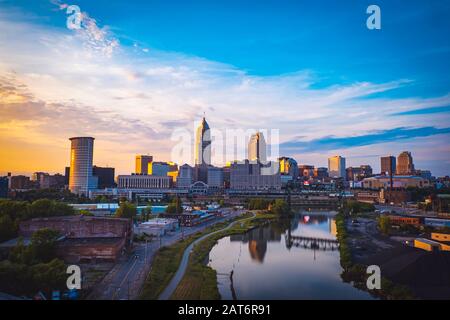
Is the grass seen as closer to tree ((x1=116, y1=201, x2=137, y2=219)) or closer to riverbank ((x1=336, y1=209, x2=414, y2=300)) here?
riverbank ((x1=336, y1=209, x2=414, y2=300))

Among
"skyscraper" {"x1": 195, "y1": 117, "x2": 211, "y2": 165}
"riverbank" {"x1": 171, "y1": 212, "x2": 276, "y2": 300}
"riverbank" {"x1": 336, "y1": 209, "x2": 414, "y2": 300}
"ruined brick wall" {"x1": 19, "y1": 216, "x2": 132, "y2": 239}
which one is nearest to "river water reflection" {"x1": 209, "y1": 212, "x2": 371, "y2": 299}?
"riverbank" {"x1": 336, "y1": 209, "x2": 414, "y2": 300}

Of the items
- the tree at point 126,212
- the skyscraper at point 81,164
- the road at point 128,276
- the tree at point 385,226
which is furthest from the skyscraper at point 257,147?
the road at point 128,276

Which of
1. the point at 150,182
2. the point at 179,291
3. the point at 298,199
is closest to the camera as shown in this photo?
the point at 179,291

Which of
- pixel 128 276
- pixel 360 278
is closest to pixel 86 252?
pixel 128 276

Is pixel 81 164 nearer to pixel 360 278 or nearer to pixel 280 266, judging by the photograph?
pixel 280 266

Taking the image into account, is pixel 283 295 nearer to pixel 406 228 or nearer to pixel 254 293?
pixel 254 293

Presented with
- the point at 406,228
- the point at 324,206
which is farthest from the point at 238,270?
the point at 324,206
